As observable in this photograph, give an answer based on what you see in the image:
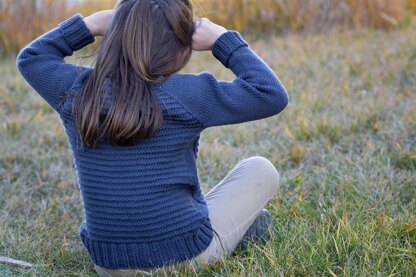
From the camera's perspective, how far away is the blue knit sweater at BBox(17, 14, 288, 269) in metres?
2.02

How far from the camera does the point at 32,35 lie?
20.3ft

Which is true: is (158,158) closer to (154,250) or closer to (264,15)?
(154,250)

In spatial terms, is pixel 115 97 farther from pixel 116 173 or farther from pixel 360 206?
pixel 360 206

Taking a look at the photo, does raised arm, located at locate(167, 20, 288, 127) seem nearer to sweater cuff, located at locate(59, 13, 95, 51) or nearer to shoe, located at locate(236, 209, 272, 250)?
sweater cuff, located at locate(59, 13, 95, 51)

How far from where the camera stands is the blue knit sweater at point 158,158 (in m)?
2.02

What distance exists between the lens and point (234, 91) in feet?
6.72

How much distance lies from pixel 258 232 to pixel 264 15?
4.16m

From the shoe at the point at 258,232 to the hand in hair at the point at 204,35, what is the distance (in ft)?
2.21

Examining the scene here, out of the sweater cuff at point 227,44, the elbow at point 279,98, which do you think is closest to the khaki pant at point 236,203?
the elbow at point 279,98

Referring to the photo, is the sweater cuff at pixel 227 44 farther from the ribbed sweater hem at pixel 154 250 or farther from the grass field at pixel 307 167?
the grass field at pixel 307 167

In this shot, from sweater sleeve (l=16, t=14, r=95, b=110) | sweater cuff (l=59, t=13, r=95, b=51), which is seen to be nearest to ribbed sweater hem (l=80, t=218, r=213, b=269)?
sweater sleeve (l=16, t=14, r=95, b=110)

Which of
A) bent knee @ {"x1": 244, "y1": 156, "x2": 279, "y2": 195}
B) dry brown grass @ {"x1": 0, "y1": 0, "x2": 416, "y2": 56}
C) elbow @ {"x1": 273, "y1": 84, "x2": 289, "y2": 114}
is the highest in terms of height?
elbow @ {"x1": 273, "y1": 84, "x2": 289, "y2": 114}

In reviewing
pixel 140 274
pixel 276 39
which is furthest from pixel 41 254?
pixel 276 39

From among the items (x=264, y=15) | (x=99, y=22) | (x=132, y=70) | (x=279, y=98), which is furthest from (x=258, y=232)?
(x=264, y=15)
